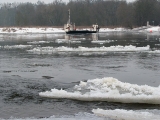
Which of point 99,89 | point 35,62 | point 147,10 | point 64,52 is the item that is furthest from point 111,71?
point 147,10

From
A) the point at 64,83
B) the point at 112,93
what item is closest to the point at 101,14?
the point at 64,83

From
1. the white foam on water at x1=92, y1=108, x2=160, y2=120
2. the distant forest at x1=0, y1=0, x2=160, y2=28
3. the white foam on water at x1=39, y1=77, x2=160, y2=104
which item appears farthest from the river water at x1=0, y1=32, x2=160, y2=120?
the distant forest at x1=0, y1=0, x2=160, y2=28

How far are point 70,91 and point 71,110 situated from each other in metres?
1.81

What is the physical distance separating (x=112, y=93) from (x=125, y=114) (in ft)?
5.69

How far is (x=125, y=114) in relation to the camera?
7039 millimetres

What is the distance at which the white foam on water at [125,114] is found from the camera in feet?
22.3

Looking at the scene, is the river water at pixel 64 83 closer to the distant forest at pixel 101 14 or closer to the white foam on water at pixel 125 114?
the white foam on water at pixel 125 114

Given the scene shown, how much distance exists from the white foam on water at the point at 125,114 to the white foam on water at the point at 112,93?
1108mm

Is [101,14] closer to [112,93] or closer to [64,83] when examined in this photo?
[64,83]

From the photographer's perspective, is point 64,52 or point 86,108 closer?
point 86,108

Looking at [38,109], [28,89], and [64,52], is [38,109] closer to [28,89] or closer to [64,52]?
[28,89]

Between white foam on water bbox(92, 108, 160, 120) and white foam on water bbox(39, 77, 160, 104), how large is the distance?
111 centimetres

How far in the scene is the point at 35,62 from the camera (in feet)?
54.6

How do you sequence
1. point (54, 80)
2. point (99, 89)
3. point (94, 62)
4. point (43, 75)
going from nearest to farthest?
point (99, 89) < point (54, 80) < point (43, 75) < point (94, 62)
